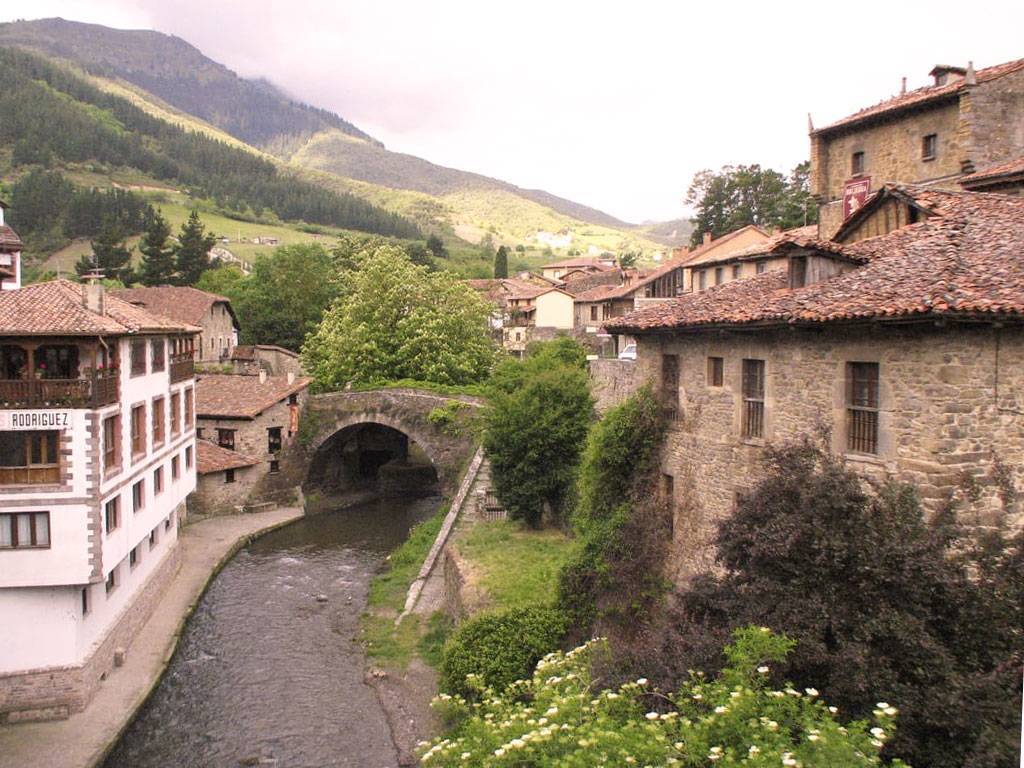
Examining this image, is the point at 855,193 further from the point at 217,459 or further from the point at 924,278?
the point at 217,459

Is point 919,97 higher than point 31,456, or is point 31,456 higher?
point 919,97

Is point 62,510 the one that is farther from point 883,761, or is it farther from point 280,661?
point 883,761

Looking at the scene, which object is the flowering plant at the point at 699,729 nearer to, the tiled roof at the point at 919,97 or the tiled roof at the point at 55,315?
the tiled roof at the point at 55,315

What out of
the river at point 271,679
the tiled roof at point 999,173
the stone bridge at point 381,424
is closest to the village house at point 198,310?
the stone bridge at point 381,424

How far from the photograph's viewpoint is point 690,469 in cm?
1636

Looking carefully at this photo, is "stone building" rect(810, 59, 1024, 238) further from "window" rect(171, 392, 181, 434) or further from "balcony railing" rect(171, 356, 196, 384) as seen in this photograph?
"window" rect(171, 392, 181, 434)

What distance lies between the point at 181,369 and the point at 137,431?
5.81 m

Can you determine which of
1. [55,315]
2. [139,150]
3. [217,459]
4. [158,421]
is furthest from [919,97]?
[139,150]

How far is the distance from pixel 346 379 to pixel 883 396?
3884cm

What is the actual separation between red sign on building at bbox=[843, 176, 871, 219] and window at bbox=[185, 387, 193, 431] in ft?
79.2

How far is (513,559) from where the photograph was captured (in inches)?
1002

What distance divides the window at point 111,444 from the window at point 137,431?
5.03 ft

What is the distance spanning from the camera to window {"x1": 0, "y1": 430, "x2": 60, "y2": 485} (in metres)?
19.4

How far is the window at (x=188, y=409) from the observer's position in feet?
103
